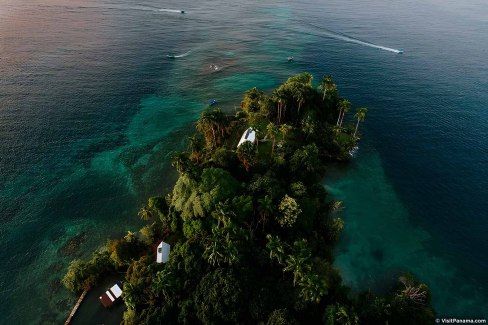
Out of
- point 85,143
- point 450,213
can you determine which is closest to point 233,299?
point 450,213

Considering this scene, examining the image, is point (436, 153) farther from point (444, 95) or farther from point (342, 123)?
point (444, 95)

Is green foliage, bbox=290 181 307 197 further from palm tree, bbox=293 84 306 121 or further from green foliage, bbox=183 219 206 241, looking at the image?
palm tree, bbox=293 84 306 121

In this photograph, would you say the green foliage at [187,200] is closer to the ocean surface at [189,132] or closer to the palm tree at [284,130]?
the ocean surface at [189,132]

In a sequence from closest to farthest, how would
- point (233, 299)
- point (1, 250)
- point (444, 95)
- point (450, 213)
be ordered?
point (233, 299)
point (1, 250)
point (450, 213)
point (444, 95)

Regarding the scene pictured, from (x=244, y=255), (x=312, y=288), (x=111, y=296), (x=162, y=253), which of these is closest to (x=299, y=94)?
(x=244, y=255)

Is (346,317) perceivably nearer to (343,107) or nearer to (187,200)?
(187,200)

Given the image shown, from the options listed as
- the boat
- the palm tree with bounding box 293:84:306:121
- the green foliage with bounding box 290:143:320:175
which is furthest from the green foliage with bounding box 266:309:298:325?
the palm tree with bounding box 293:84:306:121

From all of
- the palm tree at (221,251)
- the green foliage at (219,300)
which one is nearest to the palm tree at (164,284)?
the green foliage at (219,300)
